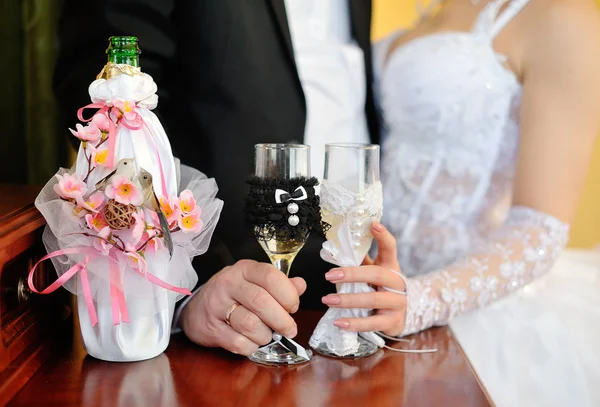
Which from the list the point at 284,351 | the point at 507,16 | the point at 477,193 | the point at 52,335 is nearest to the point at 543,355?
the point at 477,193

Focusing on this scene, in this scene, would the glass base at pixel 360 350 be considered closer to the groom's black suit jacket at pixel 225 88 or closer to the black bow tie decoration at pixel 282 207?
the black bow tie decoration at pixel 282 207

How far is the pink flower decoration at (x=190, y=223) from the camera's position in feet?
2.11

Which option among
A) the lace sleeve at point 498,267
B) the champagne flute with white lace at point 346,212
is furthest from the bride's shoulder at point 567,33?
the champagne flute with white lace at point 346,212

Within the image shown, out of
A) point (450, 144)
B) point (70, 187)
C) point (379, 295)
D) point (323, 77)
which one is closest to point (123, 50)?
point (70, 187)

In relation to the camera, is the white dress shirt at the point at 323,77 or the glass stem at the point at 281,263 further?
the white dress shirt at the point at 323,77

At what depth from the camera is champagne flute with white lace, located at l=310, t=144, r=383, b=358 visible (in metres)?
0.69

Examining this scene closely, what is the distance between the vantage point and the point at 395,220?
120 centimetres

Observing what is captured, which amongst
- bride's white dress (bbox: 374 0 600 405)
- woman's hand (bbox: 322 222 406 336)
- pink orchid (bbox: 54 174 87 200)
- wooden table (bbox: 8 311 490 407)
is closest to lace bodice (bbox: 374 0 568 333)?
bride's white dress (bbox: 374 0 600 405)

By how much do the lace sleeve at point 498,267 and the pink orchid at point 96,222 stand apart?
17.3 inches

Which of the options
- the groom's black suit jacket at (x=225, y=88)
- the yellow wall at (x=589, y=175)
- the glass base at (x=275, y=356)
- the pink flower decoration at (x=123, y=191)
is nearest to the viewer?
→ the pink flower decoration at (x=123, y=191)

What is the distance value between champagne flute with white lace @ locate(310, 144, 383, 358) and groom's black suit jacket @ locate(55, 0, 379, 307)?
0.33 metres

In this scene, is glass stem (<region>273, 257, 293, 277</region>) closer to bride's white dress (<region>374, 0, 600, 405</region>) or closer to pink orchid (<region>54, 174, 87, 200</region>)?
pink orchid (<region>54, 174, 87, 200</region>)

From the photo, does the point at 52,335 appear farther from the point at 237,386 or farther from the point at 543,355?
the point at 543,355

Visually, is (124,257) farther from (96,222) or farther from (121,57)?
(121,57)
